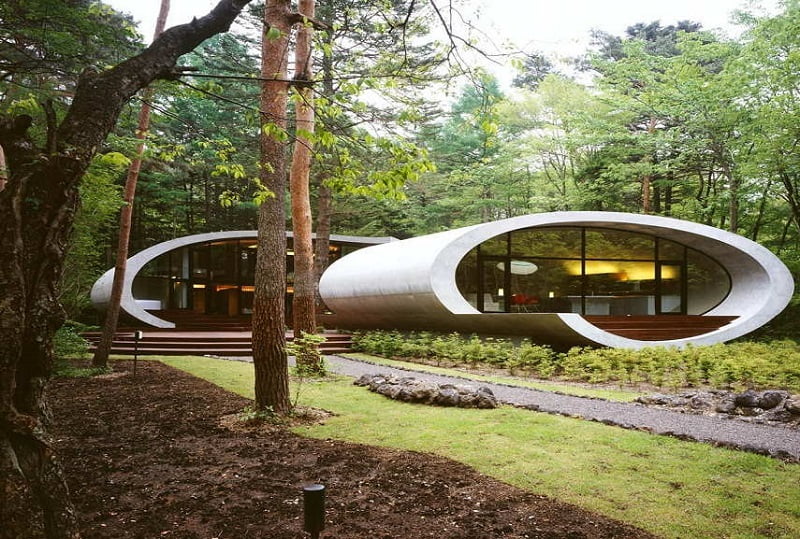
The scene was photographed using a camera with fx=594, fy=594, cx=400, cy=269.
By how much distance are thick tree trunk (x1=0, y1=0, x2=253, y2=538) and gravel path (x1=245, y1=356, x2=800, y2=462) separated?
527 cm

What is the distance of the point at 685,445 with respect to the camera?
5.43m

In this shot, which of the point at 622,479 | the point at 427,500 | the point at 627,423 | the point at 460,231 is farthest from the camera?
the point at 460,231

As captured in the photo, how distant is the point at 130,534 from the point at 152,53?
2945 mm

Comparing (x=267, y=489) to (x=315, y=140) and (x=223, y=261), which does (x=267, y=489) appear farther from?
(x=223, y=261)

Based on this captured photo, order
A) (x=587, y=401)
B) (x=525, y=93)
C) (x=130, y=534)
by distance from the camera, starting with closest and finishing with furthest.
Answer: (x=130, y=534), (x=587, y=401), (x=525, y=93)

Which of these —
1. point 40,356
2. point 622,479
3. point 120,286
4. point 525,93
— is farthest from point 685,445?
point 525,93

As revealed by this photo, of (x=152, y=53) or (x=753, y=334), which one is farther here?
(x=753, y=334)

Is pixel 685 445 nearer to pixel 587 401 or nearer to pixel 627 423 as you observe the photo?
pixel 627 423

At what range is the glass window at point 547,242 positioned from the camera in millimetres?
17789

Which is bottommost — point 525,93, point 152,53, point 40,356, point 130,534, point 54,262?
point 130,534

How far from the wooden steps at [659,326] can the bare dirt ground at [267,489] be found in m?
10.8

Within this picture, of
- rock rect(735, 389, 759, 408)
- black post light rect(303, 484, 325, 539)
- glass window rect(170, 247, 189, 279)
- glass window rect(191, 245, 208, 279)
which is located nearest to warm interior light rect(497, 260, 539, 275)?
rock rect(735, 389, 759, 408)

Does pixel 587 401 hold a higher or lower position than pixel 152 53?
lower

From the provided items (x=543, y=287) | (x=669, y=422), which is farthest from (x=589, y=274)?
(x=669, y=422)
